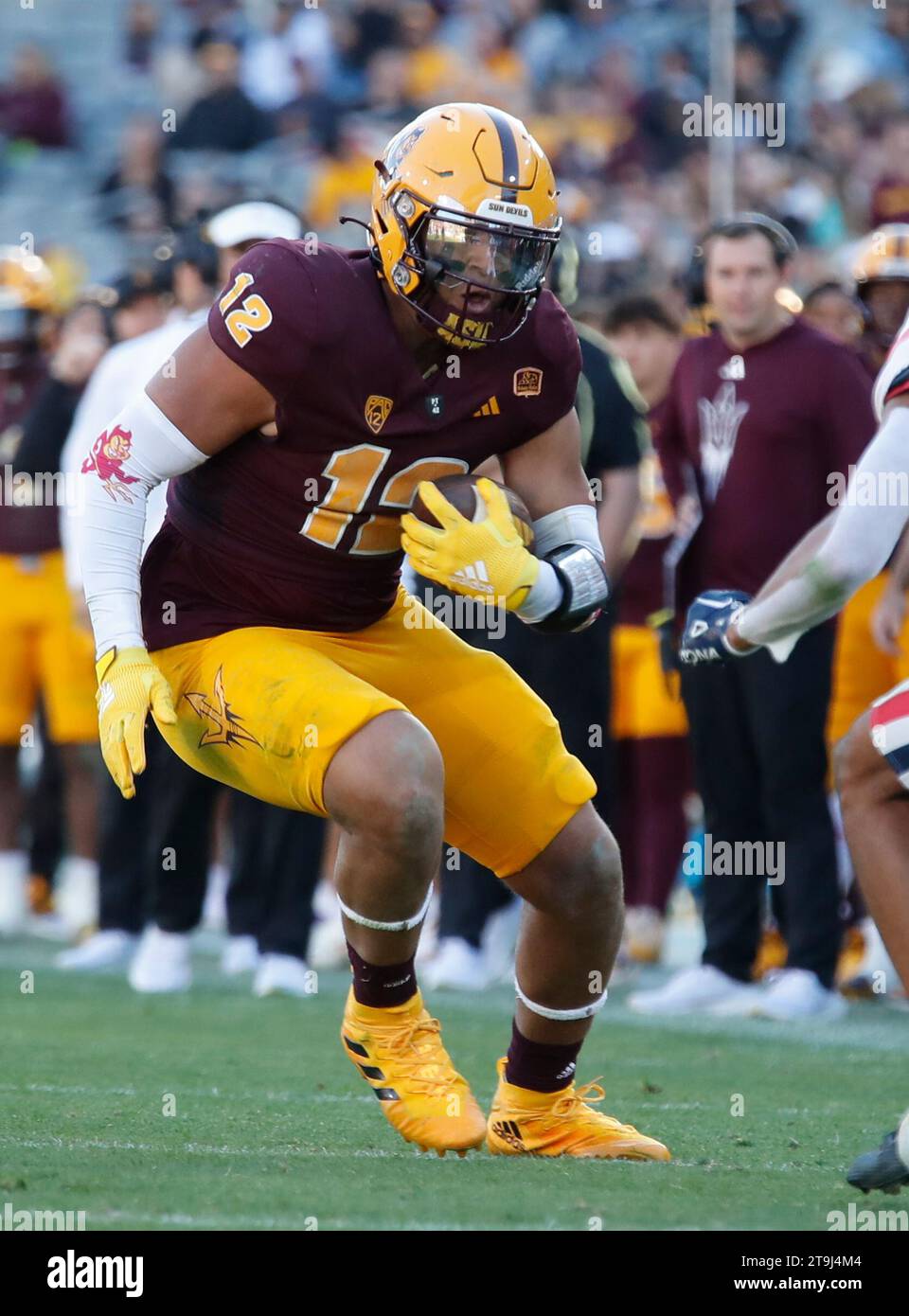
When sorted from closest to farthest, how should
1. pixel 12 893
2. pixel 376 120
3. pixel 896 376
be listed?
pixel 896 376, pixel 12 893, pixel 376 120

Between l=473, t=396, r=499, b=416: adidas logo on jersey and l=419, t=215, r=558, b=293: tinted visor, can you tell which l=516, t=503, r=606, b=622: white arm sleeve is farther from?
l=419, t=215, r=558, b=293: tinted visor

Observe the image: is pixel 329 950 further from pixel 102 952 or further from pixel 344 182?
pixel 344 182

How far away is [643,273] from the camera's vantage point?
12.4 m

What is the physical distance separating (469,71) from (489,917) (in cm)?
1003

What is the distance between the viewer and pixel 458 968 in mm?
7566

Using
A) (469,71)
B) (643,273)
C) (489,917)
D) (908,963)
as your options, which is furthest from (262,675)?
(469,71)

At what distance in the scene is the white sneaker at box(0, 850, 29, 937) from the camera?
896 cm

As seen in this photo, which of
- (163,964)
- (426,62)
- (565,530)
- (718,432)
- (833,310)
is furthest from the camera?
(426,62)

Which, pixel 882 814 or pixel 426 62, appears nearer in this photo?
pixel 882 814

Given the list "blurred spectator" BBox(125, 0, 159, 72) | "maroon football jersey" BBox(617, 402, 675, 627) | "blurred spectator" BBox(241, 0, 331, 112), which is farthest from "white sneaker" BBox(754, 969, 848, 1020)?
"blurred spectator" BBox(125, 0, 159, 72)

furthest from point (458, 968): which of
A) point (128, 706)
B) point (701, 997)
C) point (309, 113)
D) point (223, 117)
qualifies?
point (309, 113)

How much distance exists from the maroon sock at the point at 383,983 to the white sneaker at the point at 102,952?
144 inches

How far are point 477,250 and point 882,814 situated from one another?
4.23 ft
